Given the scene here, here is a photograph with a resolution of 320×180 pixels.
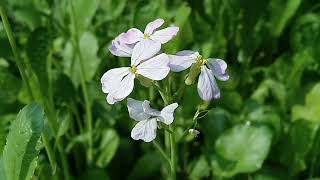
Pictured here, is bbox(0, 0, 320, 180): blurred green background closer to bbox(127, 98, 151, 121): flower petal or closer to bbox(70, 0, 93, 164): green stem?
bbox(70, 0, 93, 164): green stem

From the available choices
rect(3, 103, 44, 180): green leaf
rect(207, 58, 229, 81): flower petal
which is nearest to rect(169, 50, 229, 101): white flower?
rect(207, 58, 229, 81): flower petal

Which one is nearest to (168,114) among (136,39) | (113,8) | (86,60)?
(136,39)

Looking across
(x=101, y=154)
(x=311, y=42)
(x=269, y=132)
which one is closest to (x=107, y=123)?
(x=101, y=154)

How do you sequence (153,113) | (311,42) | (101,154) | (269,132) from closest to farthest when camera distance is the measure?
(153,113), (269,132), (101,154), (311,42)

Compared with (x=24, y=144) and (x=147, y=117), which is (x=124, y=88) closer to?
(x=147, y=117)

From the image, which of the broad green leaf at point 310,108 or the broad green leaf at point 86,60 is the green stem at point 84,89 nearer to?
the broad green leaf at point 86,60

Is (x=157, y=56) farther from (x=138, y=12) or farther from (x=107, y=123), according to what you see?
(x=107, y=123)
